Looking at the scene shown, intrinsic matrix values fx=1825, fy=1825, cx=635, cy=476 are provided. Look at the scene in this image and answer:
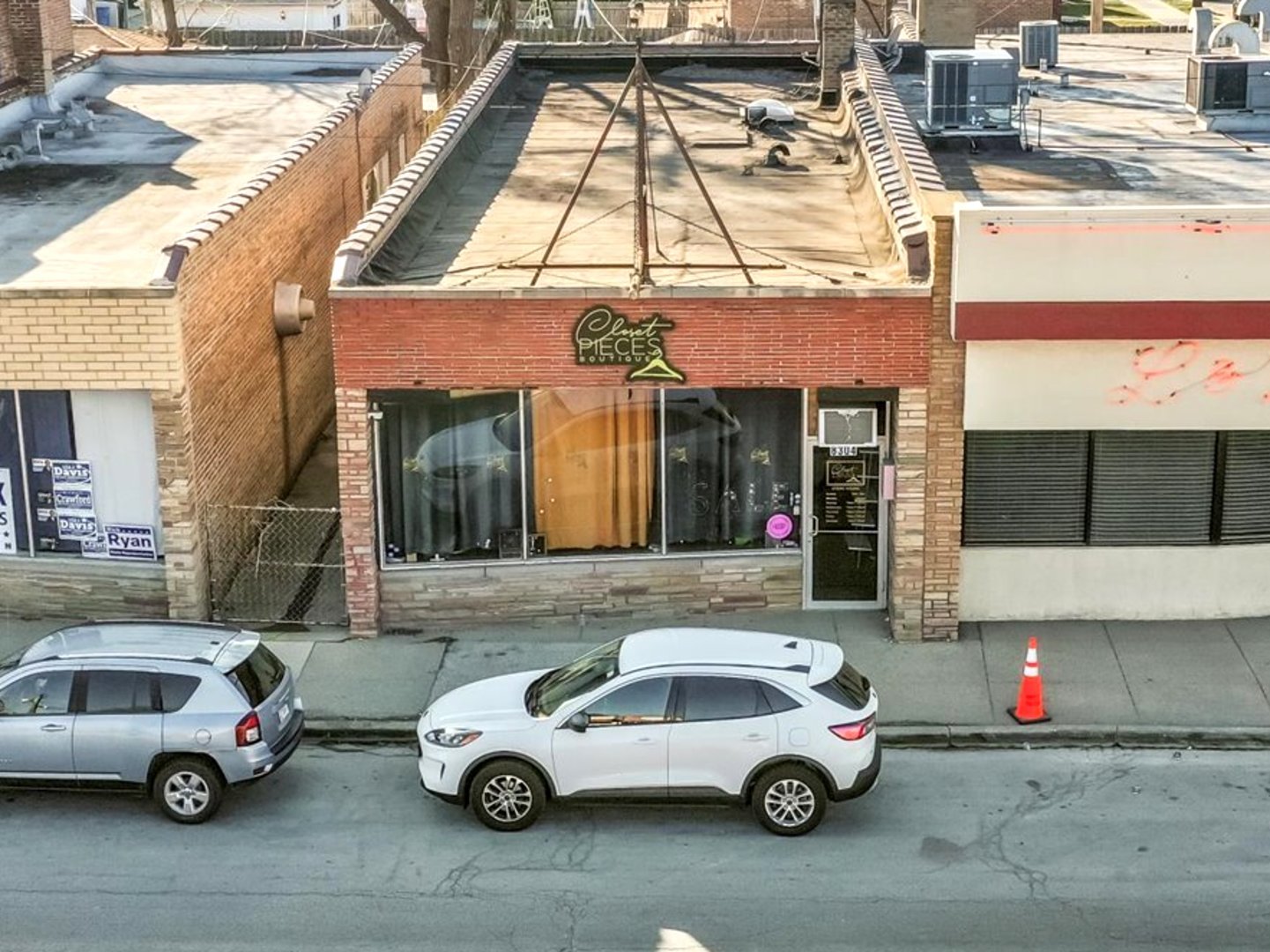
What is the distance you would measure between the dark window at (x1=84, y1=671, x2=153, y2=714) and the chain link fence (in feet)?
16.4

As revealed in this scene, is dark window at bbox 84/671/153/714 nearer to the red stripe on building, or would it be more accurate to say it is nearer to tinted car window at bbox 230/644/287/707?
tinted car window at bbox 230/644/287/707

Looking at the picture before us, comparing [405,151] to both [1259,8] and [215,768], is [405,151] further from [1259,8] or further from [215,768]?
[215,768]

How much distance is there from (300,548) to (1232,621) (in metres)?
11.5

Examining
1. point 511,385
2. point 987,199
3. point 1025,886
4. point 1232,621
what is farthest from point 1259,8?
point 1025,886

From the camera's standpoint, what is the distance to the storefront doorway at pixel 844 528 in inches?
829

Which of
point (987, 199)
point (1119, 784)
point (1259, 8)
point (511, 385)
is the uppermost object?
point (1259, 8)

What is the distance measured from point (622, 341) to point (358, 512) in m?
3.62

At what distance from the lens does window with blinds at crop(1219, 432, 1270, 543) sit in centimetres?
2075

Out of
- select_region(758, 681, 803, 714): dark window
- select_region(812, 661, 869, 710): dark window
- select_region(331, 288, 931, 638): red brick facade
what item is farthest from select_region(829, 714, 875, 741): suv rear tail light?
select_region(331, 288, 931, 638): red brick facade

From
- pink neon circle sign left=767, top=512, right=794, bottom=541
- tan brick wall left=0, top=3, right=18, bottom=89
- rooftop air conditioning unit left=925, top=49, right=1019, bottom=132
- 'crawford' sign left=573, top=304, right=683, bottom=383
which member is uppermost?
tan brick wall left=0, top=3, right=18, bottom=89

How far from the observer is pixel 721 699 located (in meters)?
16.0

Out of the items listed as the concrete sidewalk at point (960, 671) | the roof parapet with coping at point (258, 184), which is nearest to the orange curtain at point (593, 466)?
the concrete sidewalk at point (960, 671)

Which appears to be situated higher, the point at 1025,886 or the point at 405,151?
the point at 405,151

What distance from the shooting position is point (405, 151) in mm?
37469
